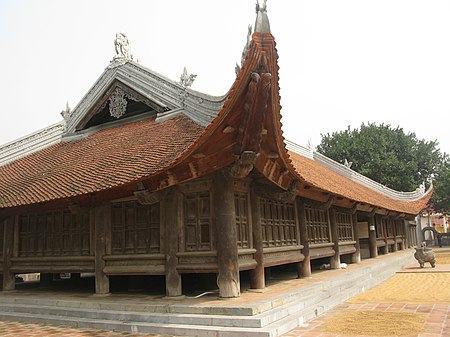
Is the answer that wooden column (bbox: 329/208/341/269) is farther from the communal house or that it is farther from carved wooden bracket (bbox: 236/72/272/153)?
carved wooden bracket (bbox: 236/72/272/153)

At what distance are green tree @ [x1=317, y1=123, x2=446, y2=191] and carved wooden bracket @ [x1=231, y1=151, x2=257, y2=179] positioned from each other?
31770 mm

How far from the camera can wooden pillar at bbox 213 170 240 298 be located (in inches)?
316

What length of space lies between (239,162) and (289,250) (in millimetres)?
3984

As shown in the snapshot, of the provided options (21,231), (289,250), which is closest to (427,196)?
(289,250)

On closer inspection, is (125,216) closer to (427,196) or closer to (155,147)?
(155,147)

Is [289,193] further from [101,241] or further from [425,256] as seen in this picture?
[425,256]

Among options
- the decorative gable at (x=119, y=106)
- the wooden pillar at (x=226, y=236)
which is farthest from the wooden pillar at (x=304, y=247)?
the decorative gable at (x=119, y=106)

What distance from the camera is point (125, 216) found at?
30.9ft

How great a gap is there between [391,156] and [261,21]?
3440 centimetres

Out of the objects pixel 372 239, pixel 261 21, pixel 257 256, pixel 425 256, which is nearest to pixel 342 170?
pixel 372 239

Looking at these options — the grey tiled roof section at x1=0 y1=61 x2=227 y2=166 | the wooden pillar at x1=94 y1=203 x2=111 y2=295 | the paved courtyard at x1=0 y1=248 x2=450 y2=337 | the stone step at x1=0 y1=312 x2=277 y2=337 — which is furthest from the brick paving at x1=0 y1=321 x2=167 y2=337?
the grey tiled roof section at x1=0 y1=61 x2=227 y2=166

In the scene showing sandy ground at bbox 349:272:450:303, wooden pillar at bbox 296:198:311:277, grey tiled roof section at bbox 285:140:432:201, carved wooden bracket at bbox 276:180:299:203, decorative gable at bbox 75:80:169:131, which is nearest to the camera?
sandy ground at bbox 349:272:450:303

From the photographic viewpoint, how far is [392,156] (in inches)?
1494

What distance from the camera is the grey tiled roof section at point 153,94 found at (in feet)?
33.5
